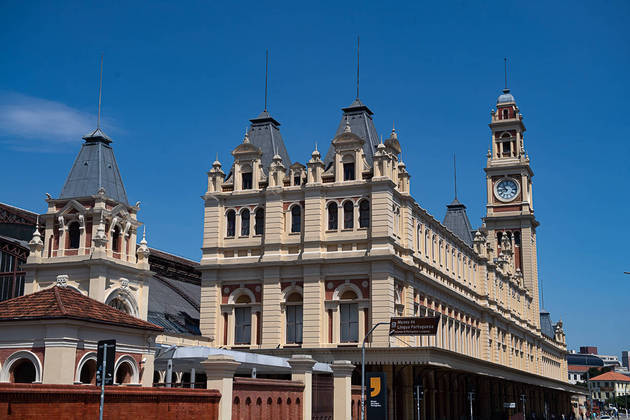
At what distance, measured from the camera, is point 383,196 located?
5391 cm

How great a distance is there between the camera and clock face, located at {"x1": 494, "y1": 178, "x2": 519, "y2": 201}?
11294 centimetres

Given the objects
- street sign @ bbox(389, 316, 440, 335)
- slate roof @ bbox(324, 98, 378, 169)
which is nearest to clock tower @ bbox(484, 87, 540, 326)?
slate roof @ bbox(324, 98, 378, 169)

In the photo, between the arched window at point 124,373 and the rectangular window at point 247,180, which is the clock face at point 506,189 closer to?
the rectangular window at point 247,180

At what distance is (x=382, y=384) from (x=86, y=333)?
1487 centimetres

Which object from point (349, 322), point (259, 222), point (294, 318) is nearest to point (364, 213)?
point (349, 322)

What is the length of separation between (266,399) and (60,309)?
32.4 ft

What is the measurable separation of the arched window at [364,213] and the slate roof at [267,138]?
833cm

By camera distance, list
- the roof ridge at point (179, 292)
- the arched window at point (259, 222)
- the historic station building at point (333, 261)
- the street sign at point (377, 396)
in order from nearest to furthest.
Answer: the street sign at point (377, 396) → the historic station building at point (333, 261) → the arched window at point (259, 222) → the roof ridge at point (179, 292)

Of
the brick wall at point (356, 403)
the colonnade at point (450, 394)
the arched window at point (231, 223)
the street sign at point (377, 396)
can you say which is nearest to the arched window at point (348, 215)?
the arched window at point (231, 223)

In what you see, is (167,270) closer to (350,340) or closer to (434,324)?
(350,340)

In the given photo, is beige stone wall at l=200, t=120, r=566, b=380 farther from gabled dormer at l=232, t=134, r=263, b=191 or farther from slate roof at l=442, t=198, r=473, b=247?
slate roof at l=442, t=198, r=473, b=247

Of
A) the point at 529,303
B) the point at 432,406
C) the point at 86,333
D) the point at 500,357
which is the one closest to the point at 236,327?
the point at 432,406

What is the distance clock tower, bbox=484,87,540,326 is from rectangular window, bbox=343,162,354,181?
58602 millimetres

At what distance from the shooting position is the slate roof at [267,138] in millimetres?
60781
